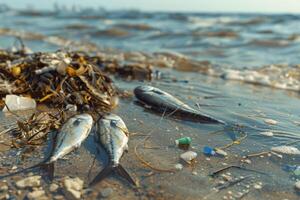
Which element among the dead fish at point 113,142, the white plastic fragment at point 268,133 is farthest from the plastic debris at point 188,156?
the white plastic fragment at point 268,133

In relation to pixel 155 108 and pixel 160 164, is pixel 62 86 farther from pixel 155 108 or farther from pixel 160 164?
pixel 160 164

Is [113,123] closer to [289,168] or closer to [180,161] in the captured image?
[180,161]

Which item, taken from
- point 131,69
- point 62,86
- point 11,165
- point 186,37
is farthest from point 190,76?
point 186,37

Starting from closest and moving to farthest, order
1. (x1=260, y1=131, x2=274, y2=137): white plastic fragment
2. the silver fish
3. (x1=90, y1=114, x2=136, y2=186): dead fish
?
(x1=90, y1=114, x2=136, y2=186): dead fish
the silver fish
(x1=260, y1=131, x2=274, y2=137): white plastic fragment

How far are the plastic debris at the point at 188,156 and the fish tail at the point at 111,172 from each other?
0.63m

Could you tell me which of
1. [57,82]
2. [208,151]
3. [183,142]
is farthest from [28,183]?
[57,82]

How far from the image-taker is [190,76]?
7426 mm

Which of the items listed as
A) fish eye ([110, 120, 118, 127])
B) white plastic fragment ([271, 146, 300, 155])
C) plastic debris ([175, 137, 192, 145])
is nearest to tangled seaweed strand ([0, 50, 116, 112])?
fish eye ([110, 120, 118, 127])

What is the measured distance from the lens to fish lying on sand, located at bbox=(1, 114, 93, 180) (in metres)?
2.73

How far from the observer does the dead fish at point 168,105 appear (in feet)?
13.4

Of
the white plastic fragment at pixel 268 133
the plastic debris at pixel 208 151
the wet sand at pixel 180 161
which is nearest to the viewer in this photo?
the wet sand at pixel 180 161

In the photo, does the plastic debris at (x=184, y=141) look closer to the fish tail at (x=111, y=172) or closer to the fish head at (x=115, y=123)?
the fish head at (x=115, y=123)

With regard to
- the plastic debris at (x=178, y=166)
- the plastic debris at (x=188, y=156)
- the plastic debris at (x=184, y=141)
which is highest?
the plastic debris at (x=184, y=141)

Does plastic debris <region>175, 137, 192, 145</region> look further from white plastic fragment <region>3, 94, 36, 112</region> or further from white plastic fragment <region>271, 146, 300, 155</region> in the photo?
white plastic fragment <region>3, 94, 36, 112</region>
